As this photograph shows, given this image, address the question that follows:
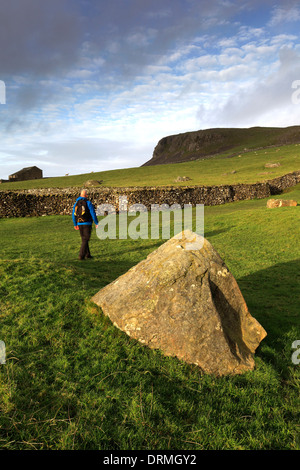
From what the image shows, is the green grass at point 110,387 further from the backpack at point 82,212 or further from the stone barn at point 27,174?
the stone barn at point 27,174

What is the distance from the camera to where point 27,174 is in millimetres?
75688

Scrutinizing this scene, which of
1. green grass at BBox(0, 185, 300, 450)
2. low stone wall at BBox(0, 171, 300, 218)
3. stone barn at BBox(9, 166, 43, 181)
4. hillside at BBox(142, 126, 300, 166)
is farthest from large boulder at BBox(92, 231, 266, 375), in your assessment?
hillside at BBox(142, 126, 300, 166)

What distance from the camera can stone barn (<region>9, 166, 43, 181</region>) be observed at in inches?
2857

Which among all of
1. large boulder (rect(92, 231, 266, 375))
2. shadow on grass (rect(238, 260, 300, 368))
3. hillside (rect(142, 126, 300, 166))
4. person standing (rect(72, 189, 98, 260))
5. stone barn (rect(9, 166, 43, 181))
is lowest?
shadow on grass (rect(238, 260, 300, 368))

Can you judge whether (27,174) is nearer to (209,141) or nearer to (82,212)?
(82,212)

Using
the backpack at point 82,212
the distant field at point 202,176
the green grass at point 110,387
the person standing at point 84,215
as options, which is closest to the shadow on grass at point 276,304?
the green grass at point 110,387

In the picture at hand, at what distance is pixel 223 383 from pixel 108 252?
12179mm

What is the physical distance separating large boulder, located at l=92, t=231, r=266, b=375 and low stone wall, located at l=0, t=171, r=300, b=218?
2611 cm

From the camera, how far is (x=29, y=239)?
20031 mm

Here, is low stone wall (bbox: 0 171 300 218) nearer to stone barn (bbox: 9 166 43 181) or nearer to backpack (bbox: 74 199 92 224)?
backpack (bbox: 74 199 92 224)

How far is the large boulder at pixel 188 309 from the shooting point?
5.20 metres

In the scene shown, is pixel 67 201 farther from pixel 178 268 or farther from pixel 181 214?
pixel 178 268

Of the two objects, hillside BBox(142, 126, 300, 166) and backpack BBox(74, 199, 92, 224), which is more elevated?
hillside BBox(142, 126, 300, 166)

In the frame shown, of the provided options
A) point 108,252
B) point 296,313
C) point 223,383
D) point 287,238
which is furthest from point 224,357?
point 287,238
